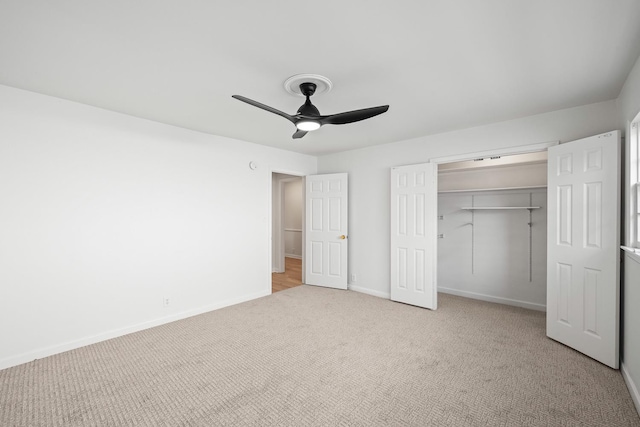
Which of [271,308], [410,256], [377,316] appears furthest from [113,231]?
[410,256]

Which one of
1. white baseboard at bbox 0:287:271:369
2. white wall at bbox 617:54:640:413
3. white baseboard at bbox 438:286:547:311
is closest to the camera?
white wall at bbox 617:54:640:413

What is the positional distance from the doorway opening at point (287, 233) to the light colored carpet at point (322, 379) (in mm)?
2235

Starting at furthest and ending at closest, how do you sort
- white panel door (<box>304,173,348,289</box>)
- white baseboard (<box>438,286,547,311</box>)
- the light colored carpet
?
white panel door (<box>304,173,348,289</box>)
white baseboard (<box>438,286,547,311</box>)
the light colored carpet

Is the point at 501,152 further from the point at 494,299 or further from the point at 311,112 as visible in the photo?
the point at 311,112

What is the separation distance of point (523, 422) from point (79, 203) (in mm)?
4106

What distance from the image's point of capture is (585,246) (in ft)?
8.92

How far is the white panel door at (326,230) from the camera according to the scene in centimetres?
506

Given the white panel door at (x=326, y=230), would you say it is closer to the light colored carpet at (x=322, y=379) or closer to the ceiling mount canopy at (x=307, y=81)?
the light colored carpet at (x=322, y=379)

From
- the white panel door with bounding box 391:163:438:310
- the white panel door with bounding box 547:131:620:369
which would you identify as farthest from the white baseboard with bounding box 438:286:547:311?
the white panel door with bounding box 547:131:620:369

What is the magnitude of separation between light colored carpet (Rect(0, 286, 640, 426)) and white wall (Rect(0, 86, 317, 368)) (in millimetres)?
340

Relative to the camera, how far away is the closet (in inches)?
160

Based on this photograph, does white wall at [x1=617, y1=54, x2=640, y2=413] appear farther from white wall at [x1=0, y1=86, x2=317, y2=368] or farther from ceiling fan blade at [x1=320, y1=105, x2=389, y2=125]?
white wall at [x1=0, y1=86, x2=317, y2=368]

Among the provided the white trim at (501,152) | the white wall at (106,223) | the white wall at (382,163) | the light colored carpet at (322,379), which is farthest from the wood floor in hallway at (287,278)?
the white trim at (501,152)

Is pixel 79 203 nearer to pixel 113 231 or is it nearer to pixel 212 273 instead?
pixel 113 231
